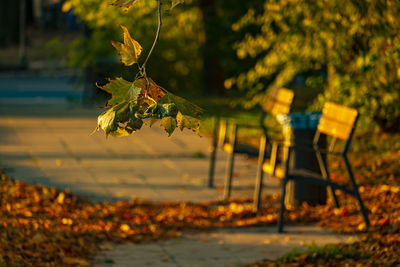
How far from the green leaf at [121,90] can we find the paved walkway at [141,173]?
8.77ft

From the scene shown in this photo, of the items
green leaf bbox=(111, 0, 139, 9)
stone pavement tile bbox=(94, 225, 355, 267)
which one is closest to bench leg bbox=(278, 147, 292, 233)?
stone pavement tile bbox=(94, 225, 355, 267)

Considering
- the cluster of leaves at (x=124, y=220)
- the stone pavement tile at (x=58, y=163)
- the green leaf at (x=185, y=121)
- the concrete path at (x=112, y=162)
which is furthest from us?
the stone pavement tile at (x=58, y=163)

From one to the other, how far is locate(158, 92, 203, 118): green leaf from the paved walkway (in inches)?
105

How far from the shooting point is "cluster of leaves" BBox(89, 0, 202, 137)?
11.0ft

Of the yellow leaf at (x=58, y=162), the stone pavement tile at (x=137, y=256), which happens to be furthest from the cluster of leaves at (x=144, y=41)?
the stone pavement tile at (x=137, y=256)

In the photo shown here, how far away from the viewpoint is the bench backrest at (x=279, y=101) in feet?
26.0

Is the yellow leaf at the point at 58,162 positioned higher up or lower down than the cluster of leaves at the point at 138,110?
lower down

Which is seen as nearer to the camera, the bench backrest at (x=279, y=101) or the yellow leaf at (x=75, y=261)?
the yellow leaf at (x=75, y=261)

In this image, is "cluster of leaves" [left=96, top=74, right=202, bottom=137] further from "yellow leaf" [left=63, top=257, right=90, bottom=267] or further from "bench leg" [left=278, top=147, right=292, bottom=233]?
"bench leg" [left=278, top=147, right=292, bottom=233]

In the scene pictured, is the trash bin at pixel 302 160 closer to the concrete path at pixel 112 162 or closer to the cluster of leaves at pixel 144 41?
the concrete path at pixel 112 162

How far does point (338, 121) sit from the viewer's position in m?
7.06

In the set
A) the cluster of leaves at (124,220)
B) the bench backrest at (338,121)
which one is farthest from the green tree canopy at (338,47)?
the cluster of leaves at (124,220)

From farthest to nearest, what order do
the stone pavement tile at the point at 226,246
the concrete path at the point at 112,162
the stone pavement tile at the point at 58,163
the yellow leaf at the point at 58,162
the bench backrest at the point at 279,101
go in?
the yellow leaf at the point at 58,162 < the stone pavement tile at the point at 58,163 < the concrete path at the point at 112,162 < the bench backrest at the point at 279,101 < the stone pavement tile at the point at 226,246

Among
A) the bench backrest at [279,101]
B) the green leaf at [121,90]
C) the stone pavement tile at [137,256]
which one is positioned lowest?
the stone pavement tile at [137,256]
